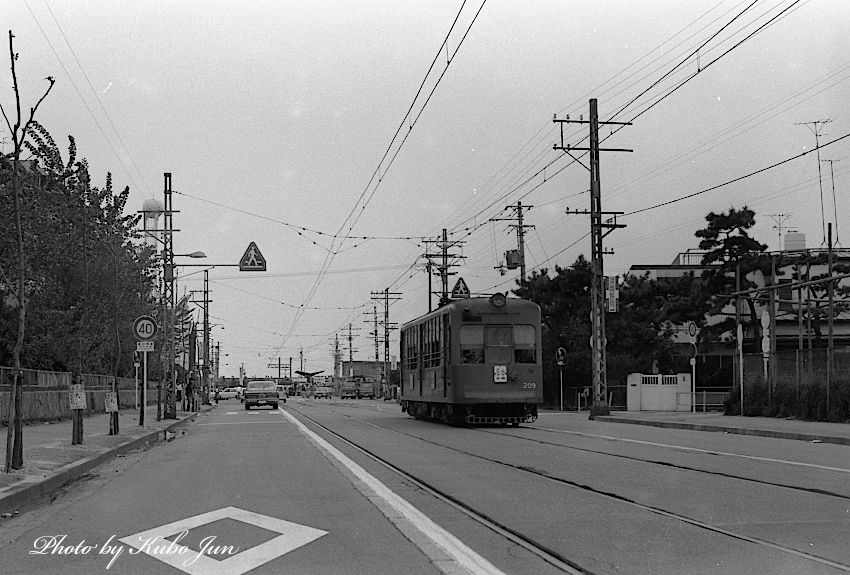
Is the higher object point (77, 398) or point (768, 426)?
point (77, 398)

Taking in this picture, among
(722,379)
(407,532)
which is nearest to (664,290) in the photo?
(722,379)

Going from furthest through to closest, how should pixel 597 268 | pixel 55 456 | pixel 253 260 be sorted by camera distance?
pixel 597 268
pixel 253 260
pixel 55 456

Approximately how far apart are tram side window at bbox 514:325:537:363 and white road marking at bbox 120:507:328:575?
1861cm

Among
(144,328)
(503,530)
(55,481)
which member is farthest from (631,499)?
(144,328)

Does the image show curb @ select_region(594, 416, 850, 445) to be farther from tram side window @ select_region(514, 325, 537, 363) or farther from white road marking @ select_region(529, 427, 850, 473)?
tram side window @ select_region(514, 325, 537, 363)

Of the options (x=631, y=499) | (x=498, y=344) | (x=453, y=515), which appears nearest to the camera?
(x=453, y=515)

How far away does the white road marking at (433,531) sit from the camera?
7.50m

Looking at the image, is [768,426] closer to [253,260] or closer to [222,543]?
[253,260]

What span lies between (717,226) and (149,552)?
164 ft

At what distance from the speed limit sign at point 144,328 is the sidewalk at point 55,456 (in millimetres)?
2609

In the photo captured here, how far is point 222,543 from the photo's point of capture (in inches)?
338

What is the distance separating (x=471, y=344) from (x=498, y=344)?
818 mm

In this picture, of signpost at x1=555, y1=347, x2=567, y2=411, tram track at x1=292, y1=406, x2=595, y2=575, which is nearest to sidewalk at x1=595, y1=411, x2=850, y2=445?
signpost at x1=555, y1=347, x2=567, y2=411

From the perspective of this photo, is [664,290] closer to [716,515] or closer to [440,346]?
[440,346]
